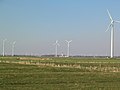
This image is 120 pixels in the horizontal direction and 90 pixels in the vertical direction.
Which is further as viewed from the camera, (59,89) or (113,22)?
(113,22)

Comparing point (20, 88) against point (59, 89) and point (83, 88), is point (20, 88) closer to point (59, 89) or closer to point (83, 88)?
point (59, 89)

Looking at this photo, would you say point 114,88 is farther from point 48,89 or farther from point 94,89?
point 48,89

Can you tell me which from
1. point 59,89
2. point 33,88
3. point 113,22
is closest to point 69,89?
point 59,89

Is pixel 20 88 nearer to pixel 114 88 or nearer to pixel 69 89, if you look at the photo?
pixel 69 89

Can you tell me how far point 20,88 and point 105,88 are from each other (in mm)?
6993

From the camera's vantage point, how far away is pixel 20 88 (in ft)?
98.0

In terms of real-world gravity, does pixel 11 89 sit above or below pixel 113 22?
below

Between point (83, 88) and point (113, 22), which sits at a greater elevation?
point (113, 22)

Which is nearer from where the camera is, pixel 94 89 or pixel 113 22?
pixel 94 89

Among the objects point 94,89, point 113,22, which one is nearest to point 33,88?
point 94,89

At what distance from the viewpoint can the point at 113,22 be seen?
371ft

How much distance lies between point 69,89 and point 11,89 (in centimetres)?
461

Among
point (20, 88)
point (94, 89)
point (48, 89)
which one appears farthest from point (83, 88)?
point (20, 88)

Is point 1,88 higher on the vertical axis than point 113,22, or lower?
lower
